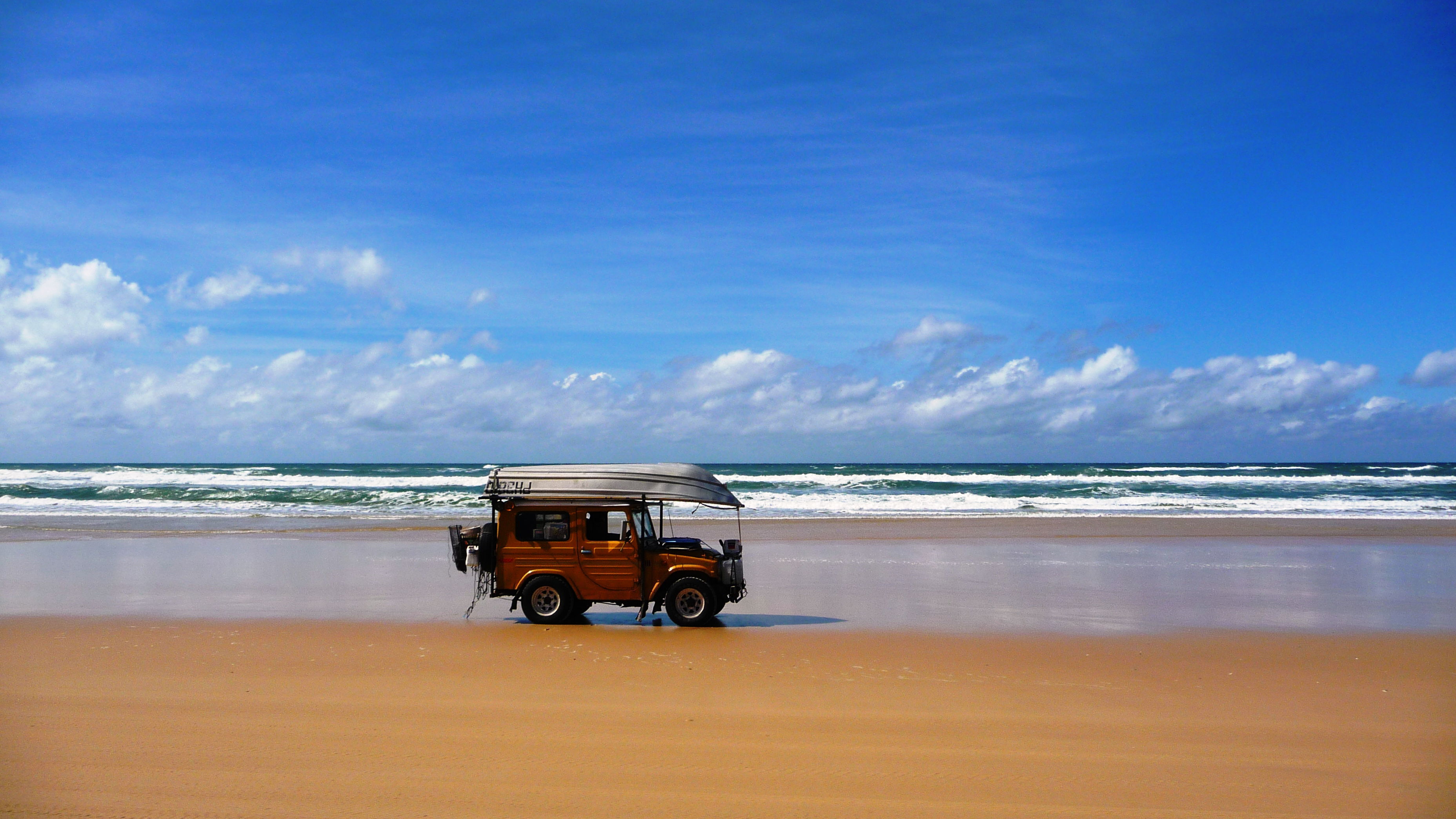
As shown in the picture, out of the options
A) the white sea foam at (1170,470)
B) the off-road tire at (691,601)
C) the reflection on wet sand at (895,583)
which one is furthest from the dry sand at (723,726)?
the white sea foam at (1170,470)

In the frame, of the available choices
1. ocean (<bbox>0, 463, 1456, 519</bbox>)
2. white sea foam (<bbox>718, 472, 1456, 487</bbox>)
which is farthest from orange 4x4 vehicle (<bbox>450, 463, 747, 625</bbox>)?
white sea foam (<bbox>718, 472, 1456, 487</bbox>)

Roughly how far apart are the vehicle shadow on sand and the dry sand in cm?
121

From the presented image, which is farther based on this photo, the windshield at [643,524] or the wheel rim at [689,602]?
the windshield at [643,524]

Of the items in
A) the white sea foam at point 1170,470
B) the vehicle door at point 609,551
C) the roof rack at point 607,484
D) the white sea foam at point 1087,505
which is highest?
the roof rack at point 607,484

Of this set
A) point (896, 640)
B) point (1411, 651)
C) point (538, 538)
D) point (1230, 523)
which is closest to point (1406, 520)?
point (1230, 523)

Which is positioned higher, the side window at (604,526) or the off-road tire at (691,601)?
the side window at (604,526)

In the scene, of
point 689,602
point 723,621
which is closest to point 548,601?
point 689,602

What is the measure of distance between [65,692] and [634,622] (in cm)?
674

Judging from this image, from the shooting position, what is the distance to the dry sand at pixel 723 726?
6.27 meters

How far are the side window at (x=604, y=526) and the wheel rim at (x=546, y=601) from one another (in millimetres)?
904

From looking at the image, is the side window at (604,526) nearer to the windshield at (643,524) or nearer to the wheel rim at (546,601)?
the windshield at (643,524)

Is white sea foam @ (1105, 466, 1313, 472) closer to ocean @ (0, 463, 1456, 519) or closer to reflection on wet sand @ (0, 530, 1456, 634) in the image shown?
ocean @ (0, 463, 1456, 519)

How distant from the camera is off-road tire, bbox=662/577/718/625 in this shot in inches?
519

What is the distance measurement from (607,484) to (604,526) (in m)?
0.60
